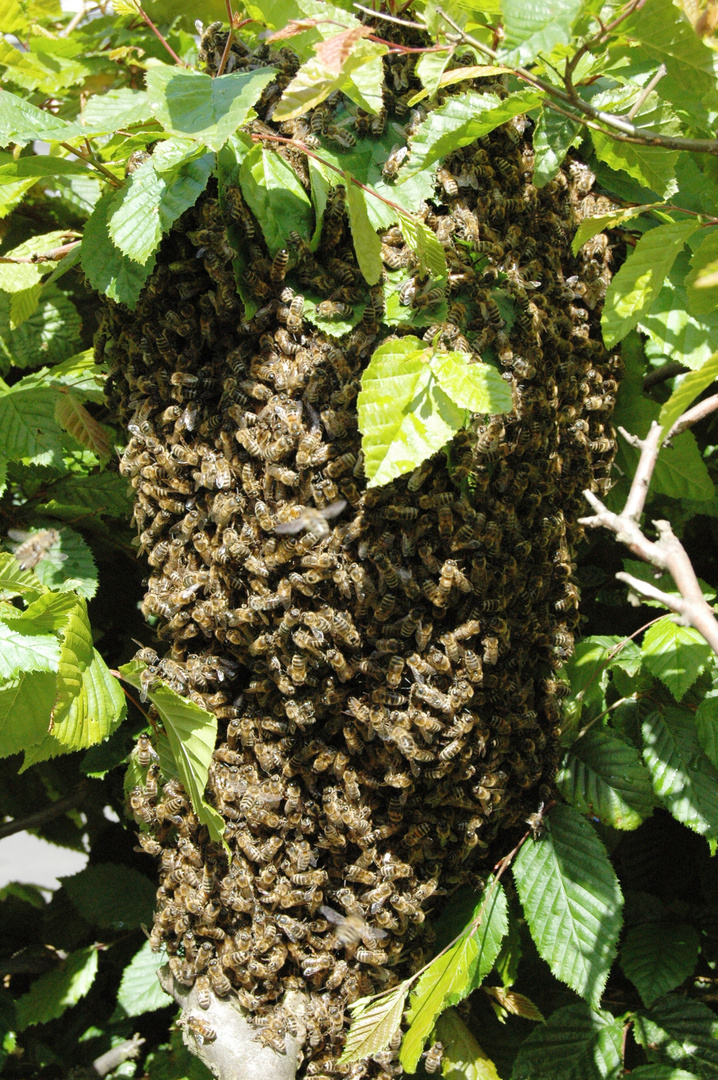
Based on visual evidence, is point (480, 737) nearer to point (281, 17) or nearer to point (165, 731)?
point (165, 731)

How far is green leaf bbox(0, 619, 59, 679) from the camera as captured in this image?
187 cm

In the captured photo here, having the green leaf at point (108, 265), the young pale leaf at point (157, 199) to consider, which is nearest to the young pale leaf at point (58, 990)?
the green leaf at point (108, 265)

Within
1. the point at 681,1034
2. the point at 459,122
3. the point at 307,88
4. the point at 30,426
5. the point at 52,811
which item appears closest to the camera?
the point at 307,88

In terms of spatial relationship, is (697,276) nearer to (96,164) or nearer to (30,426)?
(96,164)

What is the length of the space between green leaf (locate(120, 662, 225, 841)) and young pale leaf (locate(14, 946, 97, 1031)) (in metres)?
1.41

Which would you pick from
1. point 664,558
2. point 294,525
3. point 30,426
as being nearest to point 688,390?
point 664,558

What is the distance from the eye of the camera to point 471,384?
174 cm

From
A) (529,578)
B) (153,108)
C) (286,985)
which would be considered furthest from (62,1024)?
(153,108)

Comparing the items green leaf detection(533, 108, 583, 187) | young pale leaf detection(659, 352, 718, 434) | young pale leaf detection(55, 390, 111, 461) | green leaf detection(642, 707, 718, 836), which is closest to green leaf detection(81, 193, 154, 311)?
young pale leaf detection(55, 390, 111, 461)

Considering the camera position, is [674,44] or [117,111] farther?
[117,111]

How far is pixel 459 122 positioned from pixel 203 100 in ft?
1.78

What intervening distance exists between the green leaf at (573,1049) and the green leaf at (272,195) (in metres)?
2.18

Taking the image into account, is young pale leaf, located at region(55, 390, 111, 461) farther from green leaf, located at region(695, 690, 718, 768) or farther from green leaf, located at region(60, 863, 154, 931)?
green leaf, located at region(695, 690, 718, 768)

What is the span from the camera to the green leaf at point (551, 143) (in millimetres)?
1981
